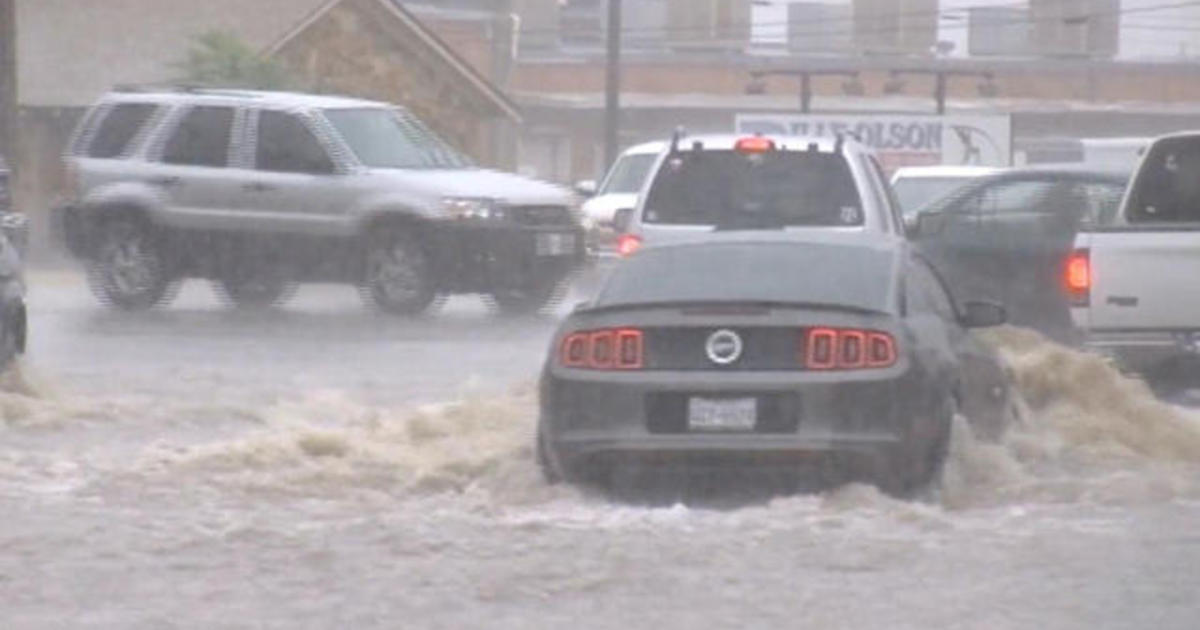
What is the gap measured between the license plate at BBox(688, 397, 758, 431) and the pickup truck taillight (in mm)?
5868

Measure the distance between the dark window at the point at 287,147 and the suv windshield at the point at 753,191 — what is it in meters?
6.56

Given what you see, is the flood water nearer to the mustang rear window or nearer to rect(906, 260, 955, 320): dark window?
rect(906, 260, 955, 320): dark window

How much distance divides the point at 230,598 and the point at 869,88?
54.0 metres

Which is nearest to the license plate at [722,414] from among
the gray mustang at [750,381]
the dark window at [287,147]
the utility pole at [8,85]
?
the gray mustang at [750,381]

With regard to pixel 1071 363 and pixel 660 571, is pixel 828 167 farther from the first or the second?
pixel 660 571

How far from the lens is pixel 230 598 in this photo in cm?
1050

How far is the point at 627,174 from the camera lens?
34.2m

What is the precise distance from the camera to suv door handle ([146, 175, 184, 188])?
2548 centimetres

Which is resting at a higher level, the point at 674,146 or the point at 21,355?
the point at 674,146

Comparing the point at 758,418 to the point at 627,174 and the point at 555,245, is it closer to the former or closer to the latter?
the point at 555,245

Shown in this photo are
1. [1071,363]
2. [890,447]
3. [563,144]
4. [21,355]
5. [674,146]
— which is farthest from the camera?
[563,144]

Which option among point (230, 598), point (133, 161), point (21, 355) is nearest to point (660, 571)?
point (230, 598)

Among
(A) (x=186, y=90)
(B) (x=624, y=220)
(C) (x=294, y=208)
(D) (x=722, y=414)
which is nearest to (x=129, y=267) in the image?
(C) (x=294, y=208)

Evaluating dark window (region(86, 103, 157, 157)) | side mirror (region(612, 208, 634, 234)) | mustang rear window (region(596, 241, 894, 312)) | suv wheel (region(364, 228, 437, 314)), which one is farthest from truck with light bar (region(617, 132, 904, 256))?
dark window (region(86, 103, 157, 157))
